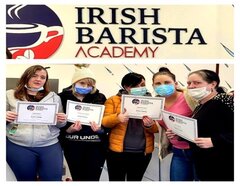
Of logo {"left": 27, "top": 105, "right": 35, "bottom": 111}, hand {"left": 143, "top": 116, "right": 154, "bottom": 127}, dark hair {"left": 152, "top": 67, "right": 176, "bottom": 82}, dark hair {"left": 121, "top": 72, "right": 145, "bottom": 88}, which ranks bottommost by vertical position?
hand {"left": 143, "top": 116, "right": 154, "bottom": 127}

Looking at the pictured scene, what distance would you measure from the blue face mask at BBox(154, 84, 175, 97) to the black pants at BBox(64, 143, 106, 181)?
2.01 feet

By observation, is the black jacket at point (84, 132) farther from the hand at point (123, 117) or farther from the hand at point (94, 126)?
the hand at point (123, 117)

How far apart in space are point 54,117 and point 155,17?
1.08m

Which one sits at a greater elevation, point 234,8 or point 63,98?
point 234,8

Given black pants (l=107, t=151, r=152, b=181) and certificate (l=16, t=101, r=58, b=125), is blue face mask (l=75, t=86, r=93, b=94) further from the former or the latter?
black pants (l=107, t=151, r=152, b=181)

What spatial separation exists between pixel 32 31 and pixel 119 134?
3.36ft

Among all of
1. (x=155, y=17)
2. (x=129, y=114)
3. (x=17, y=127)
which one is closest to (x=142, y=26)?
(x=155, y=17)

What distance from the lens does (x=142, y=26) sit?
8.70 ft

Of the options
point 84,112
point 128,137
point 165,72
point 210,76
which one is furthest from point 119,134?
point 210,76

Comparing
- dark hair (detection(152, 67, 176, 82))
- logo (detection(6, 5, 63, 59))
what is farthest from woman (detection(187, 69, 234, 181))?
logo (detection(6, 5, 63, 59))

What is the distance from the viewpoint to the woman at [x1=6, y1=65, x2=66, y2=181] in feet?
8.63

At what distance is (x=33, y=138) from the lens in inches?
104

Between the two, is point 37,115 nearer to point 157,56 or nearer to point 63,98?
point 63,98

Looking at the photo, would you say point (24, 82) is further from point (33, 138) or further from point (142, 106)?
point (142, 106)
